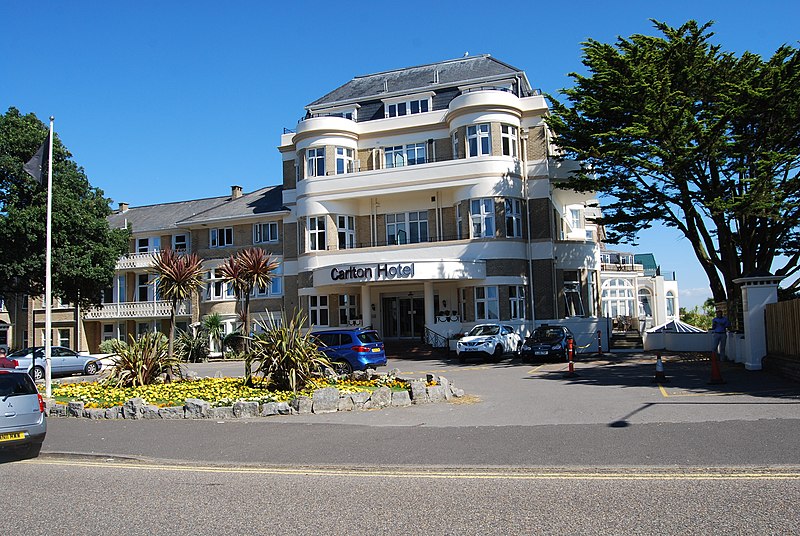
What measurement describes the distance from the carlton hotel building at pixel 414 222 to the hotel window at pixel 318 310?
0.06 m

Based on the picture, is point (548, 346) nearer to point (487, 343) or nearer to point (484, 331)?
point (487, 343)

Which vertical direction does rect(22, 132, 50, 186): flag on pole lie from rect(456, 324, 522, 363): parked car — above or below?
above

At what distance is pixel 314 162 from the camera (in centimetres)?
3856

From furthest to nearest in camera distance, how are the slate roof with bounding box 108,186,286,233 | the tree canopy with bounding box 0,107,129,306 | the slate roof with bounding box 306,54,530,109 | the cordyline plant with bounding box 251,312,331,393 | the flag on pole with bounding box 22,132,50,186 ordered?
1. the slate roof with bounding box 108,186,286,233
2. the slate roof with bounding box 306,54,530,109
3. the tree canopy with bounding box 0,107,129,306
4. the flag on pole with bounding box 22,132,50,186
5. the cordyline plant with bounding box 251,312,331,393

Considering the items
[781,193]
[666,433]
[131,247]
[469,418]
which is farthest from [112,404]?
[131,247]

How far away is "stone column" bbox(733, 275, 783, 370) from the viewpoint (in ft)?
63.6

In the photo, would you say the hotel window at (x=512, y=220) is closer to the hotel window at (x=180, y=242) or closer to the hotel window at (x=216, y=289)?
the hotel window at (x=216, y=289)

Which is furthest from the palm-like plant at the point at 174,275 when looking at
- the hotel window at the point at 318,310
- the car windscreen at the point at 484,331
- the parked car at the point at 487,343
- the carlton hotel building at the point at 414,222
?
the car windscreen at the point at 484,331

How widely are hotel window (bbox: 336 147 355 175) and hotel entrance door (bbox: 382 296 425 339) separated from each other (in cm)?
759

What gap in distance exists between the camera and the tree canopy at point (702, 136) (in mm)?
24141

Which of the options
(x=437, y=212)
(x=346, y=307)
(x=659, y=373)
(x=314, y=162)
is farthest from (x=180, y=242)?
(x=659, y=373)

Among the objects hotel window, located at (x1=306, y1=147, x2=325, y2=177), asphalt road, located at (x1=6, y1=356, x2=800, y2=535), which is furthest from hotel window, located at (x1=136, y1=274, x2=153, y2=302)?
asphalt road, located at (x1=6, y1=356, x2=800, y2=535)

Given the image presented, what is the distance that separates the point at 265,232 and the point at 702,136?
26.4 m

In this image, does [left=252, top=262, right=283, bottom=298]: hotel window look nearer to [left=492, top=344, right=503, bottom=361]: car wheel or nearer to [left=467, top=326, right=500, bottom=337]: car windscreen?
[left=467, top=326, right=500, bottom=337]: car windscreen
